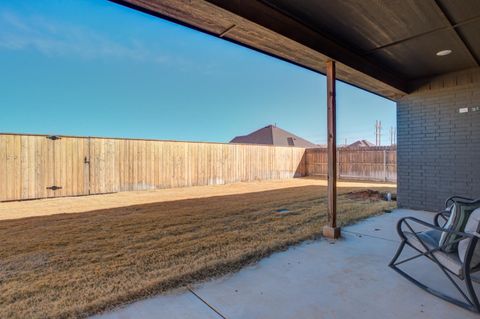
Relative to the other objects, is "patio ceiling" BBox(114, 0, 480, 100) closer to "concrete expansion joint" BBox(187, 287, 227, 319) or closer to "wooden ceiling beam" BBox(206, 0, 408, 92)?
"wooden ceiling beam" BBox(206, 0, 408, 92)

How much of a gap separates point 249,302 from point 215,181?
9093 millimetres

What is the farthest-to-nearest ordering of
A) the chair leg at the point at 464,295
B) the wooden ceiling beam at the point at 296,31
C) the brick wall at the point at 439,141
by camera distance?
the brick wall at the point at 439,141, the wooden ceiling beam at the point at 296,31, the chair leg at the point at 464,295

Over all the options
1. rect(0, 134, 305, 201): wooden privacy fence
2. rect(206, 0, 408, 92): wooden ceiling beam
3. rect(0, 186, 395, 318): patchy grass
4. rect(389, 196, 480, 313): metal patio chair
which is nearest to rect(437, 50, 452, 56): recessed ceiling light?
rect(206, 0, 408, 92): wooden ceiling beam

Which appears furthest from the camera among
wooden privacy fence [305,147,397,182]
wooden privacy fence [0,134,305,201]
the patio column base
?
wooden privacy fence [305,147,397,182]

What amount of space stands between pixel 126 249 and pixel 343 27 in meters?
3.70

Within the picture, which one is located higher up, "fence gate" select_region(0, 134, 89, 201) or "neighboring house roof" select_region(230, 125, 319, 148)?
"neighboring house roof" select_region(230, 125, 319, 148)

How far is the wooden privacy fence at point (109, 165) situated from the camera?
6762 millimetres

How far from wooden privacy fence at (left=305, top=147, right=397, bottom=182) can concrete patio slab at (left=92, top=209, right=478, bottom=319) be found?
10092 millimetres

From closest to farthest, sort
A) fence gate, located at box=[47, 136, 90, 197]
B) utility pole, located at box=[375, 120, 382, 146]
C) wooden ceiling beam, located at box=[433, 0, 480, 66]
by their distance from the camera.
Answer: wooden ceiling beam, located at box=[433, 0, 480, 66]
fence gate, located at box=[47, 136, 90, 197]
utility pole, located at box=[375, 120, 382, 146]

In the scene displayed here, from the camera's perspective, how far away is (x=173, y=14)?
2.23 m

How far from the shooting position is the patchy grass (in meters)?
1.87

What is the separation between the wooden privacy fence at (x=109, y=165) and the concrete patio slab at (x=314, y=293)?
736 centimetres

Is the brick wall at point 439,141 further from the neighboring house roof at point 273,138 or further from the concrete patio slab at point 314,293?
the neighboring house roof at point 273,138

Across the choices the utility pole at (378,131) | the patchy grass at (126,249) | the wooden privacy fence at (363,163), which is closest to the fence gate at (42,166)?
the patchy grass at (126,249)
